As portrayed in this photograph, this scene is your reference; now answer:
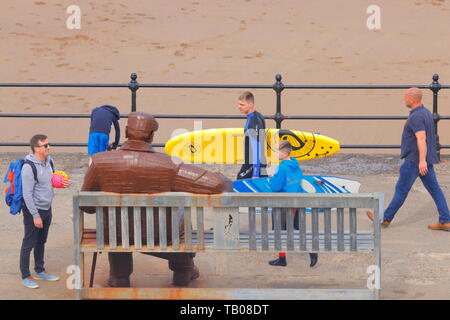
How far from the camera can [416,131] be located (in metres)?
9.16

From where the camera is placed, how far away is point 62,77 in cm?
1988

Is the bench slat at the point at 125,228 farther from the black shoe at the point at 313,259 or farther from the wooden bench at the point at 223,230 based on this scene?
the black shoe at the point at 313,259

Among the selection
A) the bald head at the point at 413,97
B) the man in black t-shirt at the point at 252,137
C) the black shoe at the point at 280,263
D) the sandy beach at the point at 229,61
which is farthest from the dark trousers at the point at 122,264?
the sandy beach at the point at 229,61

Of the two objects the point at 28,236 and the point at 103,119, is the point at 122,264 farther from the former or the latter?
the point at 103,119

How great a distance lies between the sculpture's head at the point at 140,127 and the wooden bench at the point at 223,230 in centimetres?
43

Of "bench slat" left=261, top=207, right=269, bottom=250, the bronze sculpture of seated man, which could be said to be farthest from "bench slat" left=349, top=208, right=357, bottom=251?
the bronze sculpture of seated man

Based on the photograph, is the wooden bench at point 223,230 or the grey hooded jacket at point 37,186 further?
the grey hooded jacket at point 37,186

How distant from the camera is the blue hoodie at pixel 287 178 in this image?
8203 millimetres

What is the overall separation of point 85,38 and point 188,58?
250 cm

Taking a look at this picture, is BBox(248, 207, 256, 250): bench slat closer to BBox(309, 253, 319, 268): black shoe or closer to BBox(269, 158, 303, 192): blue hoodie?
BBox(269, 158, 303, 192): blue hoodie

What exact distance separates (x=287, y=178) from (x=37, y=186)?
6.44 ft

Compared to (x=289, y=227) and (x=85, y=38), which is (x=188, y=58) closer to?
(x=85, y=38)

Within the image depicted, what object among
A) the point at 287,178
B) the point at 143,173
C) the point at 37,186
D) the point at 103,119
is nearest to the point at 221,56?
the point at 103,119

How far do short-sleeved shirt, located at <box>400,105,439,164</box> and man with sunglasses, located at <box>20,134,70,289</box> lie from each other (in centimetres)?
320
